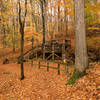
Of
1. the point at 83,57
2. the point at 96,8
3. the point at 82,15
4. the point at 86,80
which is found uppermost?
the point at 96,8

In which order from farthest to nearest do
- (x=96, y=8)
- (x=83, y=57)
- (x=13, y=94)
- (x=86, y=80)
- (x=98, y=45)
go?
(x=98, y=45) → (x=96, y=8) → (x=13, y=94) → (x=83, y=57) → (x=86, y=80)

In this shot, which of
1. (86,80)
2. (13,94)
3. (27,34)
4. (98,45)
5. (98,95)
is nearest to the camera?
(98,95)

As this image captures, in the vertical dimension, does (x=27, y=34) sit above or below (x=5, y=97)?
above

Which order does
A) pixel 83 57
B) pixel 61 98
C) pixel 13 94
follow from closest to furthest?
1. pixel 61 98
2. pixel 83 57
3. pixel 13 94

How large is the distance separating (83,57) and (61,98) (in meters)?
2.96

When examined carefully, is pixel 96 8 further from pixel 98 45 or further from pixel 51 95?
pixel 51 95

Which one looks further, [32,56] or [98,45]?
[32,56]

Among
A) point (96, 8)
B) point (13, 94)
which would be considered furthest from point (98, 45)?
point (13, 94)

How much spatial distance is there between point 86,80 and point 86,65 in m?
1.15

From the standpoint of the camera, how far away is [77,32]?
21.7 feet

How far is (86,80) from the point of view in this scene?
5773mm

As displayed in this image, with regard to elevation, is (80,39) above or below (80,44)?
above

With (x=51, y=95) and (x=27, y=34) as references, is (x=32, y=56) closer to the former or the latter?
(x=27, y=34)

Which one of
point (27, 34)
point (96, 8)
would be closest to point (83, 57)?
point (96, 8)
